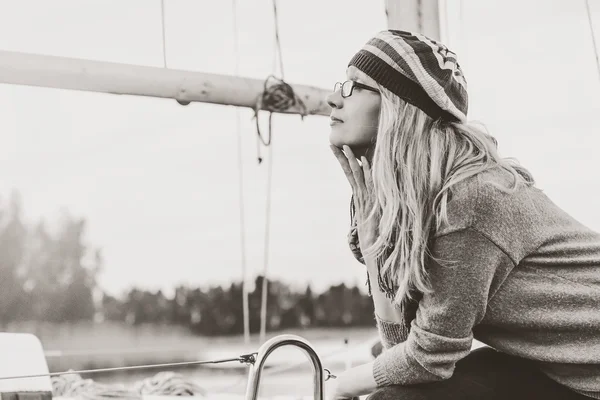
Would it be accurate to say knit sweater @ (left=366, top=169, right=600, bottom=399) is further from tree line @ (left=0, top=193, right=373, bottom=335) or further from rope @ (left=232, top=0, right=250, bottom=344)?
tree line @ (left=0, top=193, right=373, bottom=335)

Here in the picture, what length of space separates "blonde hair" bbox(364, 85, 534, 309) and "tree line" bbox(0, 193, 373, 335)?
37.8 ft

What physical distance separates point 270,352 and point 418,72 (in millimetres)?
559

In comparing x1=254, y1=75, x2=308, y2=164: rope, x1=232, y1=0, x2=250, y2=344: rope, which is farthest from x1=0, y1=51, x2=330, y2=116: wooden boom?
x1=232, y1=0, x2=250, y2=344: rope

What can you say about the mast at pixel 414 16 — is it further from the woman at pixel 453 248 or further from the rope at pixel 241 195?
the woman at pixel 453 248

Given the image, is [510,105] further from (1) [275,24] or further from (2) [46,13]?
(2) [46,13]

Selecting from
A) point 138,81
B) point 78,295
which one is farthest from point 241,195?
point 78,295

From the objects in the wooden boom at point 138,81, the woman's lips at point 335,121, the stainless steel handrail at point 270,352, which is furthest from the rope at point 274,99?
the stainless steel handrail at point 270,352

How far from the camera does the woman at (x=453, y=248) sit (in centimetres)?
124

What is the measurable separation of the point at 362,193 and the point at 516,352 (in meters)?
0.39

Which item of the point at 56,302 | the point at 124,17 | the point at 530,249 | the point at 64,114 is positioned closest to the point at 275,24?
the point at 124,17

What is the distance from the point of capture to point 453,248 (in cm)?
124

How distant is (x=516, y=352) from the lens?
50.9 inches

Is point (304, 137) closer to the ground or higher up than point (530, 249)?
higher up

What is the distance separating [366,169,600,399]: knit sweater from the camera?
1.23m
